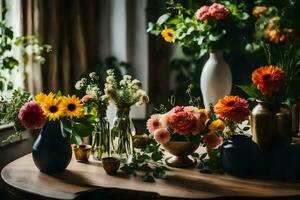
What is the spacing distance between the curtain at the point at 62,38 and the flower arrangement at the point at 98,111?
4.64 feet

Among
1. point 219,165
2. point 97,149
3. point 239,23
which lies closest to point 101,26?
point 239,23

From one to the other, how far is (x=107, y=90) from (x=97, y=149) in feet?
0.90

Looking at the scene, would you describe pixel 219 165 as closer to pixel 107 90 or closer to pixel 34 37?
pixel 107 90

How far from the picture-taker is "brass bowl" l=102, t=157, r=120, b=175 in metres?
1.69

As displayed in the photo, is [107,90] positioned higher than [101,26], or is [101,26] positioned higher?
[101,26]

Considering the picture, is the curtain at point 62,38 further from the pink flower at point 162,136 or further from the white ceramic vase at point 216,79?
the pink flower at point 162,136

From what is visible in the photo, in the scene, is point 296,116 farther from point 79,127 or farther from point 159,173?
point 79,127

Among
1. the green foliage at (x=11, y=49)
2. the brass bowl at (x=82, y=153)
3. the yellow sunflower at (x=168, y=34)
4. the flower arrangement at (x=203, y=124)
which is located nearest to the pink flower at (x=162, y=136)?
the flower arrangement at (x=203, y=124)

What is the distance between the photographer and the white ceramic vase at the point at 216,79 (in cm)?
212

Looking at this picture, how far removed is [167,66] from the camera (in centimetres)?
386

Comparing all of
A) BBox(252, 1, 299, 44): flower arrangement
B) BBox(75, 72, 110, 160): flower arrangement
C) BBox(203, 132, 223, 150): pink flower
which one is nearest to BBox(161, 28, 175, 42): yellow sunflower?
BBox(252, 1, 299, 44): flower arrangement

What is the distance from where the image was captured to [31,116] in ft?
5.38

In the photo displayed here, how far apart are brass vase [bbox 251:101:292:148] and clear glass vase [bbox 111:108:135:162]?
19.1 inches

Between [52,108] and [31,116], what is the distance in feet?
0.27
